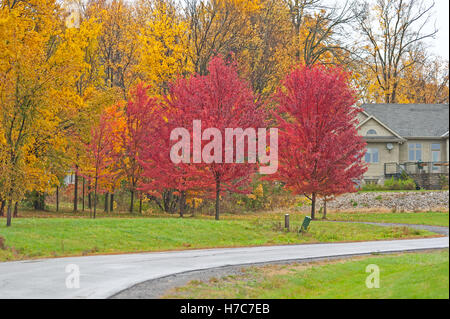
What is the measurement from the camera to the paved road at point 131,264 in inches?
483

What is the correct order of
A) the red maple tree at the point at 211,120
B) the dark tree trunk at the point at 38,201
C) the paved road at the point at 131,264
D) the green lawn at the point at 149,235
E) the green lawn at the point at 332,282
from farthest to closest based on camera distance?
the dark tree trunk at the point at 38,201 < the red maple tree at the point at 211,120 < the green lawn at the point at 149,235 < the paved road at the point at 131,264 < the green lawn at the point at 332,282

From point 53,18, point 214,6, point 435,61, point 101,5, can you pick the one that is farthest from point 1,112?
point 435,61

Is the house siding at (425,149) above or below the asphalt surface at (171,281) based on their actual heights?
above

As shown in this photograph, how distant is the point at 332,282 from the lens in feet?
47.1

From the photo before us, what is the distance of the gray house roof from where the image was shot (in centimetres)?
5391

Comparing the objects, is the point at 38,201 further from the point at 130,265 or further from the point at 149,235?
the point at 130,265

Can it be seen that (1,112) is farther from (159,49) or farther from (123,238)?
(159,49)

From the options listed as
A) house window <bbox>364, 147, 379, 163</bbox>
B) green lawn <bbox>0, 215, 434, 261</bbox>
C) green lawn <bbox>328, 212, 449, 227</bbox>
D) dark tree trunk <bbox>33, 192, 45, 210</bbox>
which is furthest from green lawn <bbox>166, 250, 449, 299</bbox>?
house window <bbox>364, 147, 379, 163</bbox>

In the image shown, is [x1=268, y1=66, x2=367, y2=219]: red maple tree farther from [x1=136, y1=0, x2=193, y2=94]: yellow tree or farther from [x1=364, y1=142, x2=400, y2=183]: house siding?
[x1=364, y1=142, x2=400, y2=183]: house siding

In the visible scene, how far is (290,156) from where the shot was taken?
3266 centimetres

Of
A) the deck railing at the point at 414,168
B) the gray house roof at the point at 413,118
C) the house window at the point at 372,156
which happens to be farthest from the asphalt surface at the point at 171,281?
the gray house roof at the point at 413,118

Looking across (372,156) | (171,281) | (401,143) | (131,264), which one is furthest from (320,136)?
(401,143)

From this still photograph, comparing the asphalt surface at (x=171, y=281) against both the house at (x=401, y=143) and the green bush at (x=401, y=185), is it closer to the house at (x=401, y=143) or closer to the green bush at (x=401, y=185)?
the green bush at (x=401, y=185)

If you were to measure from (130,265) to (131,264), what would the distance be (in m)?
0.25
